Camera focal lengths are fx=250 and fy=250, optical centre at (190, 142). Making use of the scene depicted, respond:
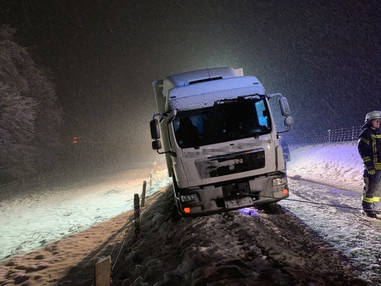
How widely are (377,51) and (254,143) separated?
29609 mm

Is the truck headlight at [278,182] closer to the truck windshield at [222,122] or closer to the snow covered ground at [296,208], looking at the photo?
the snow covered ground at [296,208]

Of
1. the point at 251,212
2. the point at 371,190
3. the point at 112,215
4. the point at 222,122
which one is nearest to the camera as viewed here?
the point at 371,190

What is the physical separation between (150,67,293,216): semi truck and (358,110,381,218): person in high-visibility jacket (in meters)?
1.67

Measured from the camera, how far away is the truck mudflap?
5418 millimetres

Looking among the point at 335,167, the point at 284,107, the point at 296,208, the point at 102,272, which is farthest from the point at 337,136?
the point at 102,272

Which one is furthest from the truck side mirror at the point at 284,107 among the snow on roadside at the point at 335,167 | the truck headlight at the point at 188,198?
the snow on roadside at the point at 335,167

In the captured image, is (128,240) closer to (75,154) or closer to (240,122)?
(240,122)

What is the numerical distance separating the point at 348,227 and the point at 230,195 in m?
2.54

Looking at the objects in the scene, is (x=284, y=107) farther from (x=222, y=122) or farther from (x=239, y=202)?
(x=239, y=202)

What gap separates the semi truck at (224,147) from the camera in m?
5.44

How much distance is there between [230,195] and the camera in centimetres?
549

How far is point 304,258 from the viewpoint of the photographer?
13.4 feet

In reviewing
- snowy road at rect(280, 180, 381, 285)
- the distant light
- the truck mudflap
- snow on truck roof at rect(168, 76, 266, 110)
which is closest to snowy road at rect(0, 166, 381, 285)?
snowy road at rect(280, 180, 381, 285)

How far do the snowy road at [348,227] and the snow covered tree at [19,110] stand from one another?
23.9 meters
